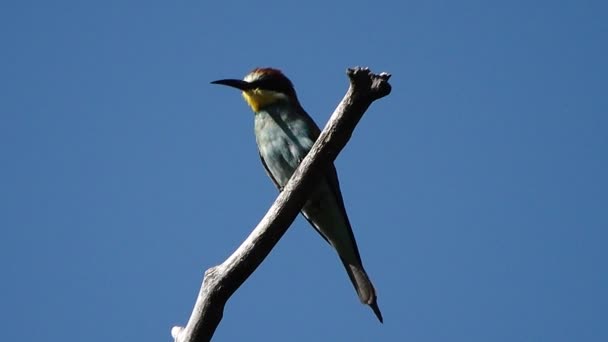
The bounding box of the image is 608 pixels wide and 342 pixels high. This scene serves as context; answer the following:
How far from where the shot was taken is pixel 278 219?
3428 millimetres

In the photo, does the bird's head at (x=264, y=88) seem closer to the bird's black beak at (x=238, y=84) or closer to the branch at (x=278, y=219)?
the bird's black beak at (x=238, y=84)

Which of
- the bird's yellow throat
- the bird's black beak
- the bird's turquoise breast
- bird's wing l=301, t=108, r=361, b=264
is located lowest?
bird's wing l=301, t=108, r=361, b=264

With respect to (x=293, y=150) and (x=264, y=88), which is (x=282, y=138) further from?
(x=264, y=88)

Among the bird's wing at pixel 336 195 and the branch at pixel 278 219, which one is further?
the bird's wing at pixel 336 195

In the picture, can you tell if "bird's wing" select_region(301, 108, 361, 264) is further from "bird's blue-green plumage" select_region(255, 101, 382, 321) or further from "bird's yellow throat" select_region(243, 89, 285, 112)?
"bird's yellow throat" select_region(243, 89, 285, 112)

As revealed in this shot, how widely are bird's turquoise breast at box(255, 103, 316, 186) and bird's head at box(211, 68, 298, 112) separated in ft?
0.22

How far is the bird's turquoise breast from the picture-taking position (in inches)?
194

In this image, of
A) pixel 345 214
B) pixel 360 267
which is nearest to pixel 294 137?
pixel 345 214

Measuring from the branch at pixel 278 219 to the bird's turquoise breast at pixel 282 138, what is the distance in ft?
4.73

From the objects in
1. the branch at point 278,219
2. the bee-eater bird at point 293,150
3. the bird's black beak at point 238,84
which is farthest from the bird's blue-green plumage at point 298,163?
the branch at point 278,219

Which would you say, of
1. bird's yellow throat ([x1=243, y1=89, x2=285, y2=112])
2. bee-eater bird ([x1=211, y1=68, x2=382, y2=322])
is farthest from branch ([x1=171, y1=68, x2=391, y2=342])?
bird's yellow throat ([x1=243, y1=89, x2=285, y2=112])

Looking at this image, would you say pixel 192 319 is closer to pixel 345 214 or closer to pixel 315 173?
pixel 315 173

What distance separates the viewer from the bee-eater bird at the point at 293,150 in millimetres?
4723

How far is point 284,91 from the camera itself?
17.3 ft
